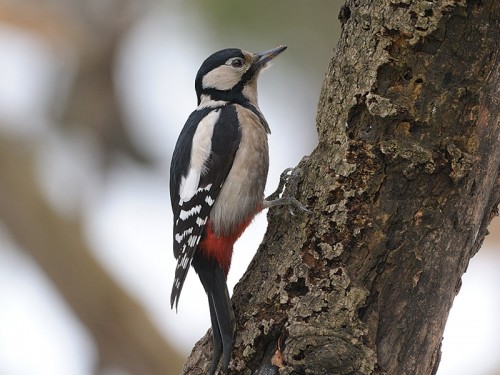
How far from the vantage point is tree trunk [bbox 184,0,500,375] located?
288 cm

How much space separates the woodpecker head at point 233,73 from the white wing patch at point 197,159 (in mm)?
464

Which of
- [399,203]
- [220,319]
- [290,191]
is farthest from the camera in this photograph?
[290,191]

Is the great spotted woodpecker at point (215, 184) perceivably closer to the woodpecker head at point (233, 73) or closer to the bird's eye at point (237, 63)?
the woodpecker head at point (233, 73)

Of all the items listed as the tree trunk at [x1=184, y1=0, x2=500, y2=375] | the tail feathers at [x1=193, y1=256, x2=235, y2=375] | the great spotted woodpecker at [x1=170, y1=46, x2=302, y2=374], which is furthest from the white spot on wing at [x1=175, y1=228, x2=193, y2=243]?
the tree trunk at [x1=184, y1=0, x2=500, y2=375]

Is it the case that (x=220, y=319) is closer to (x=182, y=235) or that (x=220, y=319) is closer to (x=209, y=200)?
(x=182, y=235)

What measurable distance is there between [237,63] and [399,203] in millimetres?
2005

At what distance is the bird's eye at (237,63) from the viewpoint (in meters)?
4.69

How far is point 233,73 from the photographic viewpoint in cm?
469

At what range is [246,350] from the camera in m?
3.00

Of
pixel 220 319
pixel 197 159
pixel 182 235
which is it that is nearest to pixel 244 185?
pixel 197 159

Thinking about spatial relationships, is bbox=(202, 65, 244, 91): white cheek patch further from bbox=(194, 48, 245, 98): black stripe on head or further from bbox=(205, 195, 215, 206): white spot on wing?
bbox=(205, 195, 215, 206): white spot on wing

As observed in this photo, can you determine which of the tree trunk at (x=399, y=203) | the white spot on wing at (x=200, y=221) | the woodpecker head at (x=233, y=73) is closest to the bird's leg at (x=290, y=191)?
the tree trunk at (x=399, y=203)

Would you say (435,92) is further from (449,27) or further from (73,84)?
(73,84)

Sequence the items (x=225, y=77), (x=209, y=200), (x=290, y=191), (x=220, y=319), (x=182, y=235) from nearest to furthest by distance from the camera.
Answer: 1. (x=220, y=319)
2. (x=290, y=191)
3. (x=182, y=235)
4. (x=209, y=200)
5. (x=225, y=77)
